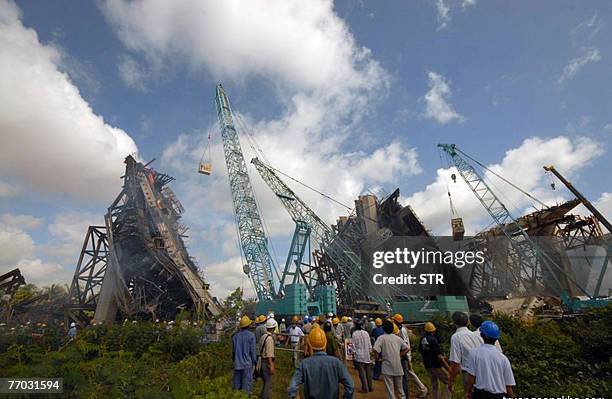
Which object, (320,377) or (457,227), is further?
(457,227)

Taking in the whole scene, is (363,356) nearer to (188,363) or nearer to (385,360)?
(385,360)

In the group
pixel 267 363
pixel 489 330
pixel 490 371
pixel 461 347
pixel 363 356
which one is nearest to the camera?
pixel 490 371

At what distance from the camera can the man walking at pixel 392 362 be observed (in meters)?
6.08

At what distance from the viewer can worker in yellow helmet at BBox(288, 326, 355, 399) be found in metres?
3.54

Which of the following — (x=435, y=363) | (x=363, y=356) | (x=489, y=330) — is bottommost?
(x=363, y=356)

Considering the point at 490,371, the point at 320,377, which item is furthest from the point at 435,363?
the point at 320,377

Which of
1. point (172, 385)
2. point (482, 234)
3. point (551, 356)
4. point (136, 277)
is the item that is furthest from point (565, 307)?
point (136, 277)

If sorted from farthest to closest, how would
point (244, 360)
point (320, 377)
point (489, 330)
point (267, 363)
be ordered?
point (267, 363) < point (244, 360) < point (489, 330) < point (320, 377)

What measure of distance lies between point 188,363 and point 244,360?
8.67 ft

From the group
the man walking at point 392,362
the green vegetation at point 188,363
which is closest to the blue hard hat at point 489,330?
the man walking at point 392,362

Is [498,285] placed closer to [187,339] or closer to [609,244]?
[609,244]

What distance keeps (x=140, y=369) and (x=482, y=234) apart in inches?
1549

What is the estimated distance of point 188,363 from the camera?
8.09 m

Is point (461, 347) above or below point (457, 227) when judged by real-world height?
below
